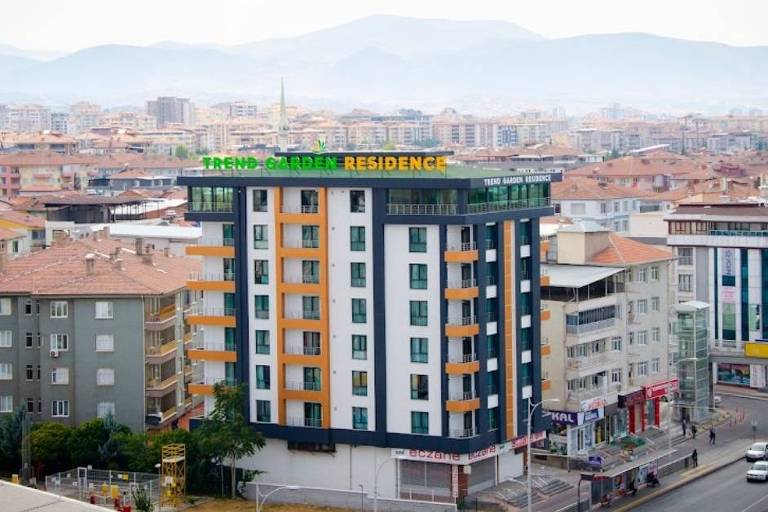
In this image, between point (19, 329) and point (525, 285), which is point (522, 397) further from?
point (19, 329)

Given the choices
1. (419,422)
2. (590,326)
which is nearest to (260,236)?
(419,422)

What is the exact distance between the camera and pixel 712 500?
9100 centimetres

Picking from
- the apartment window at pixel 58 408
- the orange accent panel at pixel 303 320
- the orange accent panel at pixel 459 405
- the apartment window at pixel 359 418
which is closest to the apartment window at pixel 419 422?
the orange accent panel at pixel 459 405

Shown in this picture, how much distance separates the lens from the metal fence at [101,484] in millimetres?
87875

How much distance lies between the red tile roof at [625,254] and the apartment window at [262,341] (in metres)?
24.9

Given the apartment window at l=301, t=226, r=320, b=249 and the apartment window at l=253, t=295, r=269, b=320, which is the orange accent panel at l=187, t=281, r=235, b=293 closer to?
the apartment window at l=253, t=295, r=269, b=320

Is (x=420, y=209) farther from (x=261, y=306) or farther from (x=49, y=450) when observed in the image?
(x=49, y=450)

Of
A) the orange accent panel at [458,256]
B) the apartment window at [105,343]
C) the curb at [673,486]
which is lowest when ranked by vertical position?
the curb at [673,486]

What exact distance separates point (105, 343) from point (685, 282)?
47.5 m

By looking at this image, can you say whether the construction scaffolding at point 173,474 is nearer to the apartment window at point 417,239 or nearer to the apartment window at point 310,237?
the apartment window at point 310,237

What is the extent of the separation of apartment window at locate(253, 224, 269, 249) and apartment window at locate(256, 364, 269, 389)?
6.16 m

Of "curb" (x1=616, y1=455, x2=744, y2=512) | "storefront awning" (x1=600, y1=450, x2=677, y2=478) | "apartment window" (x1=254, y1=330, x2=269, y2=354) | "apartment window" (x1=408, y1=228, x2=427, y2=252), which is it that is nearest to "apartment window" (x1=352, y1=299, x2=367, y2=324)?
"apartment window" (x1=408, y1=228, x2=427, y2=252)

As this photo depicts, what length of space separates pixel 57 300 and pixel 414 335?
21.4m

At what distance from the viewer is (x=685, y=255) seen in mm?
127812
